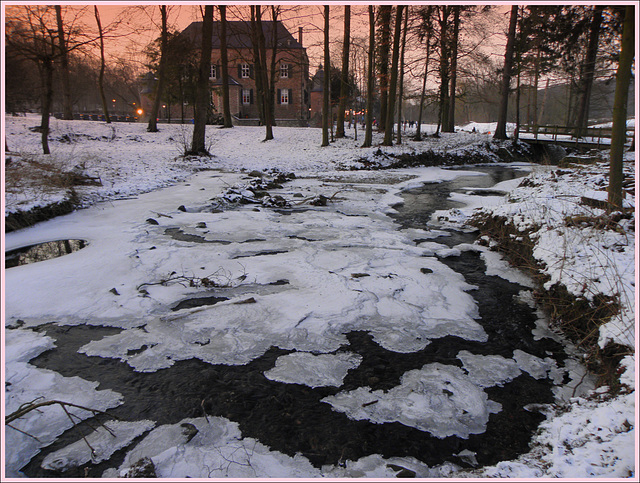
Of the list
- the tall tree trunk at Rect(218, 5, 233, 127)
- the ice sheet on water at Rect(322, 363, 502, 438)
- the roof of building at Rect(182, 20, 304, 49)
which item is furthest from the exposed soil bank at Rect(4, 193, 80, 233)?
the roof of building at Rect(182, 20, 304, 49)

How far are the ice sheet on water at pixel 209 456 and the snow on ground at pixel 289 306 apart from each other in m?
0.01

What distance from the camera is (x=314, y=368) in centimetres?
377

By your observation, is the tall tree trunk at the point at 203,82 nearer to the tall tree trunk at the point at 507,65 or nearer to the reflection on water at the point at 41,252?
the reflection on water at the point at 41,252

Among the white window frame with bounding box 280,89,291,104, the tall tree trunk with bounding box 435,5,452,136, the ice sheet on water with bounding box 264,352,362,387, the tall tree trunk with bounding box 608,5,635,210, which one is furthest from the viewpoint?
the white window frame with bounding box 280,89,291,104

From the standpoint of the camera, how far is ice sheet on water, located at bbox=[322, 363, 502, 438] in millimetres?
3078

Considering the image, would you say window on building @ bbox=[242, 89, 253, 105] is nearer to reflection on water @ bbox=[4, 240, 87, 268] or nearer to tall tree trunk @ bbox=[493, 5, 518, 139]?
tall tree trunk @ bbox=[493, 5, 518, 139]

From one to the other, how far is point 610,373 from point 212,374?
3.67m

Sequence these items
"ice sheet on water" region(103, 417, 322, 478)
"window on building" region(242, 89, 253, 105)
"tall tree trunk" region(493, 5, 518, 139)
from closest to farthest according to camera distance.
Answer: "ice sheet on water" region(103, 417, 322, 478)
"tall tree trunk" region(493, 5, 518, 139)
"window on building" region(242, 89, 253, 105)

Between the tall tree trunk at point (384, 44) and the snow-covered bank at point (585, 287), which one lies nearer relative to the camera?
the snow-covered bank at point (585, 287)

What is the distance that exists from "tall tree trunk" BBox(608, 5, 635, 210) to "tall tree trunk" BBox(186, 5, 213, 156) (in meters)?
14.0

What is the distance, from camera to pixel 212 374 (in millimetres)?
3627

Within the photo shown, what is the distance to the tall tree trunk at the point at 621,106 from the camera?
544 cm

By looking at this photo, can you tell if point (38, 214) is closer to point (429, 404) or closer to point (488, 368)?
point (429, 404)

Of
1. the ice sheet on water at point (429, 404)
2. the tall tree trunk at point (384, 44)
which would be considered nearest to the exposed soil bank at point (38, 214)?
the ice sheet on water at point (429, 404)
